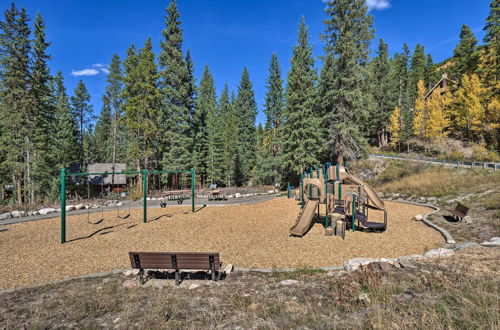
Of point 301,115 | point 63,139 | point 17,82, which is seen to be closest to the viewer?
point 17,82

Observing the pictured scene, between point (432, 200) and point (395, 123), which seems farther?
point (395, 123)

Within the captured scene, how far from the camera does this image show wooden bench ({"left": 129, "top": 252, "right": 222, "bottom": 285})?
19.4ft

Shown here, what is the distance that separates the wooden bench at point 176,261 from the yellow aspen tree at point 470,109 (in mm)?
49352

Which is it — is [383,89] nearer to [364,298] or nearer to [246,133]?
[246,133]

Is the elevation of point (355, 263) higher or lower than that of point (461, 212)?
lower

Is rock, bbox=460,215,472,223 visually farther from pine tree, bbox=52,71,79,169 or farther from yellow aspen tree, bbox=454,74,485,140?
pine tree, bbox=52,71,79,169

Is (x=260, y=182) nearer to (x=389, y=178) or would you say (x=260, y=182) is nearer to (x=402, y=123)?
(x=389, y=178)

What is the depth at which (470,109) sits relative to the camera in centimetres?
3872

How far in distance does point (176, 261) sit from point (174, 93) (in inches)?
1116

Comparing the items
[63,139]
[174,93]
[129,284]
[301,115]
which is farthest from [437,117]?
[63,139]

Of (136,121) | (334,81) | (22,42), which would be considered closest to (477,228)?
(334,81)

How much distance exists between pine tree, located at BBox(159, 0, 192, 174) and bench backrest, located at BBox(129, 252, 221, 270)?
79.4ft

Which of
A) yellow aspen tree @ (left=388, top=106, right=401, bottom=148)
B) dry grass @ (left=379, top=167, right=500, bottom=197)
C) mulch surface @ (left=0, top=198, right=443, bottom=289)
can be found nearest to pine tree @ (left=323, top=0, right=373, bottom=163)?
dry grass @ (left=379, top=167, right=500, bottom=197)

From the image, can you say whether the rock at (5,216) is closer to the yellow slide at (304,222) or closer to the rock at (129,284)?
the rock at (129,284)
